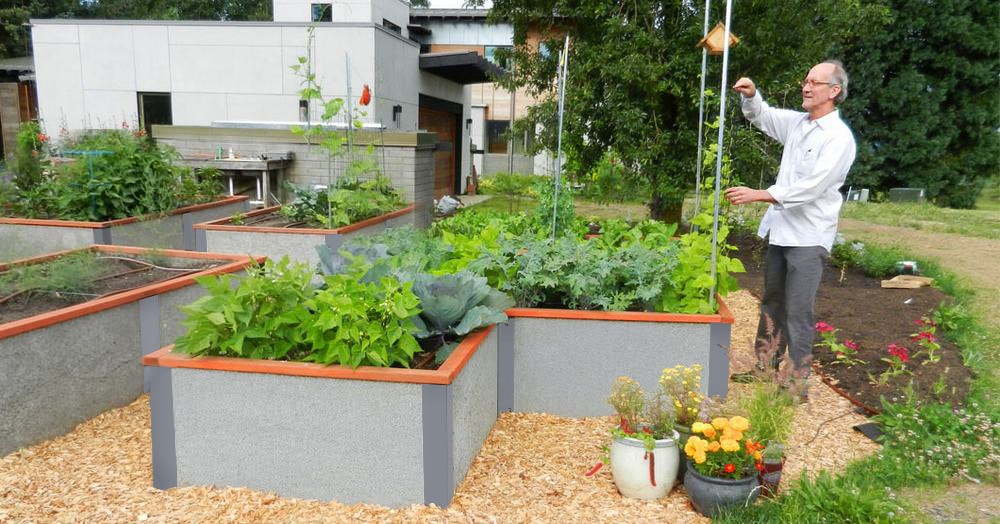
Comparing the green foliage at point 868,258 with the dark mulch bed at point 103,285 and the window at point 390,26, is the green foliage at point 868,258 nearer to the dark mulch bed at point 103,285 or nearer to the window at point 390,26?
the dark mulch bed at point 103,285

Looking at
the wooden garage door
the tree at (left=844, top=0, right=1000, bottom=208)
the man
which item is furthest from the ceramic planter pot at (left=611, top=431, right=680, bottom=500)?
the tree at (left=844, top=0, right=1000, bottom=208)

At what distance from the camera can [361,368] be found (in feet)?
9.02

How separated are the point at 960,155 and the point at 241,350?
21286 millimetres

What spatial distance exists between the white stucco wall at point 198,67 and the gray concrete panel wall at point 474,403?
929 cm

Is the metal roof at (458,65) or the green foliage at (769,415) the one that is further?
the metal roof at (458,65)


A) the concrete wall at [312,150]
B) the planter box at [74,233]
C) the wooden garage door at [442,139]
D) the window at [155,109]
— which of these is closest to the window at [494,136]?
the wooden garage door at [442,139]

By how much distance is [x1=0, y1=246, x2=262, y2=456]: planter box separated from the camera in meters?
3.17

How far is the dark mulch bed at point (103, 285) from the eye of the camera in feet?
12.1

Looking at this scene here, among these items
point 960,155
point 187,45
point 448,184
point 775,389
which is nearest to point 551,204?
point 775,389

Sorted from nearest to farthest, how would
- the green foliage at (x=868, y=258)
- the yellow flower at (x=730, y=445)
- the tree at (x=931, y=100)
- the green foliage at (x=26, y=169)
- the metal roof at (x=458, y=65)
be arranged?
the yellow flower at (x=730, y=445)
the green foliage at (x=26, y=169)
the green foliage at (x=868, y=258)
the metal roof at (x=458, y=65)
the tree at (x=931, y=100)

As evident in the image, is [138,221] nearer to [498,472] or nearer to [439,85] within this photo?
[498,472]

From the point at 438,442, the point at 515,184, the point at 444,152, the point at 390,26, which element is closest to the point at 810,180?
the point at 438,442

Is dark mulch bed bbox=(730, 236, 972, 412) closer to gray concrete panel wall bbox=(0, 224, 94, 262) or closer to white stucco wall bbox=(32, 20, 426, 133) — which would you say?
gray concrete panel wall bbox=(0, 224, 94, 262)

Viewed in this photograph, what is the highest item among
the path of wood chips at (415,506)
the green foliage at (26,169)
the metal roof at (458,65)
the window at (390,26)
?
the window at (390,26)
